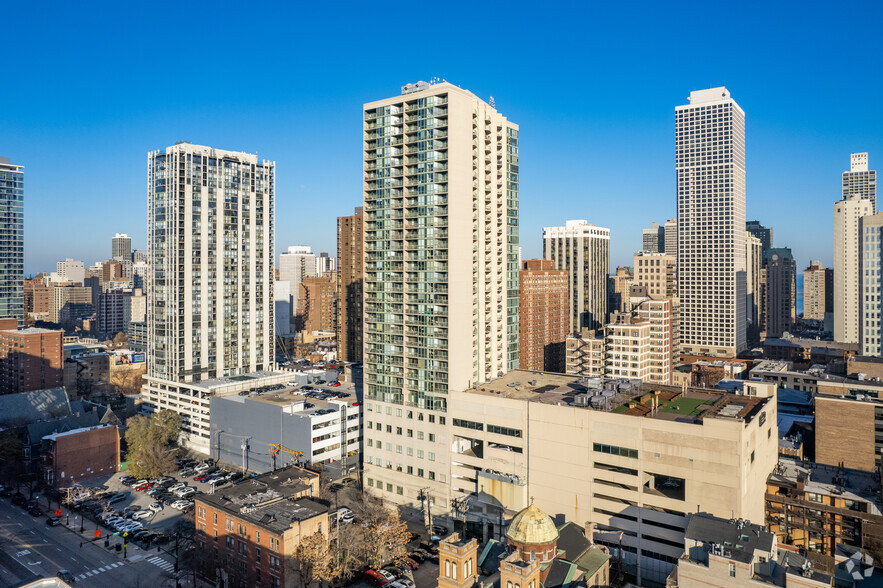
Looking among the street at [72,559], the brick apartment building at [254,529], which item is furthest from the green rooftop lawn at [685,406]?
the street at [72,559]

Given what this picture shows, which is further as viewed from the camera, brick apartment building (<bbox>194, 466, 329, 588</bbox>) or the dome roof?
brick apartment building (<bbox>194, 466, 329, 588</bbox>)

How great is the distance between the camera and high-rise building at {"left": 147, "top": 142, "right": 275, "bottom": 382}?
403 feet

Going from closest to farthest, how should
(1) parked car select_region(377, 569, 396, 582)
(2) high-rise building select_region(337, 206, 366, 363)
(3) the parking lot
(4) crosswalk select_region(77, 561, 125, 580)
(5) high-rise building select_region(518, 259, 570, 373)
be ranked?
(1) parked car select_region(377, 569, 396, 582)
(4) crosswalk select_region(77, 561, 125, 580)
(3) the parking lot
(5) high-rise building select_region(518, 259, 570, 373)
(2) high-rise building select_region(337, 206, 366, 363)

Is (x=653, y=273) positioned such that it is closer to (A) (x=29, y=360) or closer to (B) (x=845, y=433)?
(B) (x=845, y=433)

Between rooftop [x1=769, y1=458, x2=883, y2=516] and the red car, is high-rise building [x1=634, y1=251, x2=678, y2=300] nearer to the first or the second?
rooftop [x1=769, y1=458, x2=883, y2=516]

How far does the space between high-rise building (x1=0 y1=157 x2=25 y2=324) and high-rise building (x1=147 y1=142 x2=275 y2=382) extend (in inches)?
3735

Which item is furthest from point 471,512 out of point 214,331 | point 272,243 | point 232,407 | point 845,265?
point 845,265

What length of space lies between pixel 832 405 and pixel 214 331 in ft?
381

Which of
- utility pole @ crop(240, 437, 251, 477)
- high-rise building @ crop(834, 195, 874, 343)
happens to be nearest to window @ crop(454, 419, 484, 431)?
utility pole @ crop(240, 437, 251, 477)

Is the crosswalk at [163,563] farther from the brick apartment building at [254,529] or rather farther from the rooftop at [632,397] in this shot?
the rooftop at [632,397]

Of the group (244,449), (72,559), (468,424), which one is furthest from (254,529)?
(244,449)

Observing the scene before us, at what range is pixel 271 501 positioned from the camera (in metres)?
66.4

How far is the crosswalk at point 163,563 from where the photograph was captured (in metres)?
68.6

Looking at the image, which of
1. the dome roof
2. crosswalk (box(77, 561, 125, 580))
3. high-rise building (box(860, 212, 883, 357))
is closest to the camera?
the dome roof
